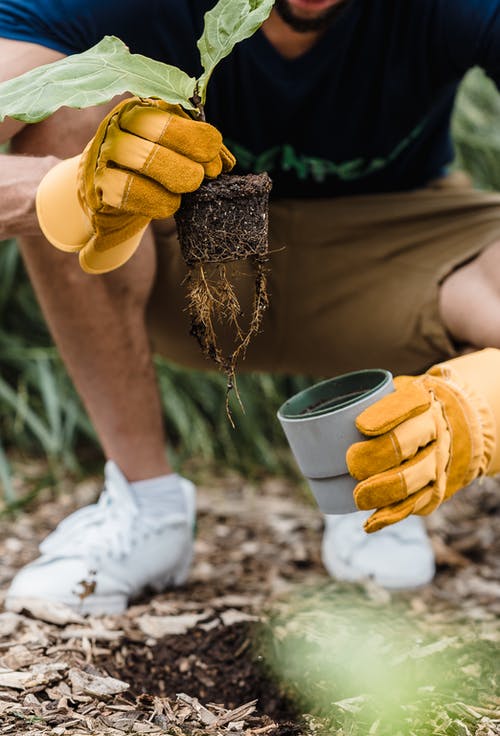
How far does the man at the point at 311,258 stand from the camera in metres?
1.41

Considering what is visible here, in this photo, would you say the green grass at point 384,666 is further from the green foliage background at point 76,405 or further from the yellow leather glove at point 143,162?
the green foliage background at point 76,405

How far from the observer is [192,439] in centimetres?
256

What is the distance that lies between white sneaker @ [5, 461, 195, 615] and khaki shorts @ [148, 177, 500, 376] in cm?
39

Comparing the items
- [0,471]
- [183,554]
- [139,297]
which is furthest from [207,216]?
[0,471]

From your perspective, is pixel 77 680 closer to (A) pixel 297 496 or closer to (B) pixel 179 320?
(B) pixel 179 320

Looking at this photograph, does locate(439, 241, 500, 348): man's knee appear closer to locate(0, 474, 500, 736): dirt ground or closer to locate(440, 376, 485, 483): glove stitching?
locate(440, 376, 485, 483): glove stitching

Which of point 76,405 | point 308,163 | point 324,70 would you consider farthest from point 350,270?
point 76,405

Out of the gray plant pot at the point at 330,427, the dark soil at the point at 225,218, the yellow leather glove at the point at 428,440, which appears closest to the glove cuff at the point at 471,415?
the yellow leather glove at the point at 428,440

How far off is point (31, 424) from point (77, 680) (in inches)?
50.9

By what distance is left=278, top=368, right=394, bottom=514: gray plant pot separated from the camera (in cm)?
121

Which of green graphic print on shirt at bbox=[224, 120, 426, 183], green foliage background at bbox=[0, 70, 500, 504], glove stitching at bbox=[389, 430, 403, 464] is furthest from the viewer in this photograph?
green foliage background at bbox=[0, 70, 500, 504]

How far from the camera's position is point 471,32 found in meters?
1.56

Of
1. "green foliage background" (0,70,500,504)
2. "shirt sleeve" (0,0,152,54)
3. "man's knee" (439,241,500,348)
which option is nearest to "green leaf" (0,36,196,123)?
"shirt sleeve" (0,0,152,54)

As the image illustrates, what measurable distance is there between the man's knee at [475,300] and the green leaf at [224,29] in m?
0.68
